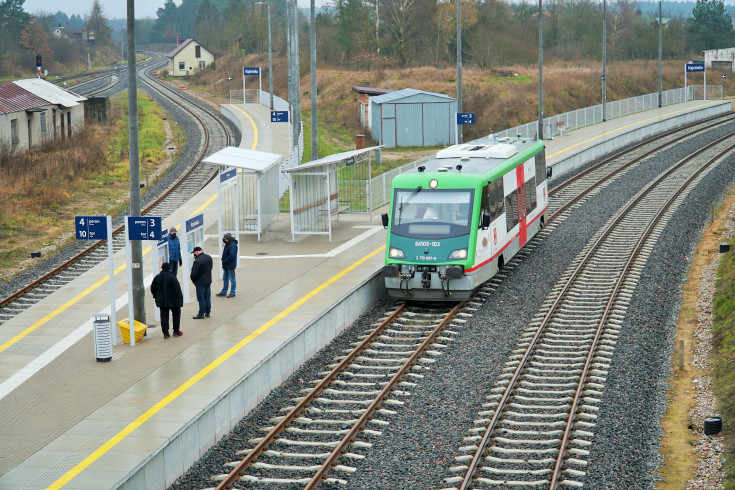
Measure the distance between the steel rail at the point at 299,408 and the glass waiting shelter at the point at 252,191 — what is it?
691 cm

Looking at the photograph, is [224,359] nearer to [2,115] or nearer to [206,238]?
[206,238]

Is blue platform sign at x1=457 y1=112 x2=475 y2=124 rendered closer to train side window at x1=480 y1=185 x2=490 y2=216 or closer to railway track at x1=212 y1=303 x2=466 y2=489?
train side window at x1=480 y1=185 x2=490 y2=216

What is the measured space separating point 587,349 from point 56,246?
15731mm

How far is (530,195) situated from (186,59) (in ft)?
309

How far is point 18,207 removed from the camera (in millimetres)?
28828

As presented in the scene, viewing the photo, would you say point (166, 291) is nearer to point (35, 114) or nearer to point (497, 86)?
point (35, 114)

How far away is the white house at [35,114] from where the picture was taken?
38125 millimetres

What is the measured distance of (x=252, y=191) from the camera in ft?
87.4

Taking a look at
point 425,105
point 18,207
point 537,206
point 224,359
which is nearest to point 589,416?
point 224,359

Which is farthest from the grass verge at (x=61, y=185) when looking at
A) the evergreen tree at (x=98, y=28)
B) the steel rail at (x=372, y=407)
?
the evergreen tree at (x=98, y=28)

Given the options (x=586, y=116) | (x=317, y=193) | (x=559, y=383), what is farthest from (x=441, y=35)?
(x=559, y=383)

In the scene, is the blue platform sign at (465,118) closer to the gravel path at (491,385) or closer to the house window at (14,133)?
the gravel path at (491,385)

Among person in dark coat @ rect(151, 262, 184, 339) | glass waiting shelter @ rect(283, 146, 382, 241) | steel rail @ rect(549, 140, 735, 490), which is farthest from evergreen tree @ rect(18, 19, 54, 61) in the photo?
person in dark coat @ rect(151, 262, 184, 339)

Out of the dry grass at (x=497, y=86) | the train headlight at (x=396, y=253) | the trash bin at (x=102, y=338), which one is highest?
the dry grass at (x=497, y=86)
